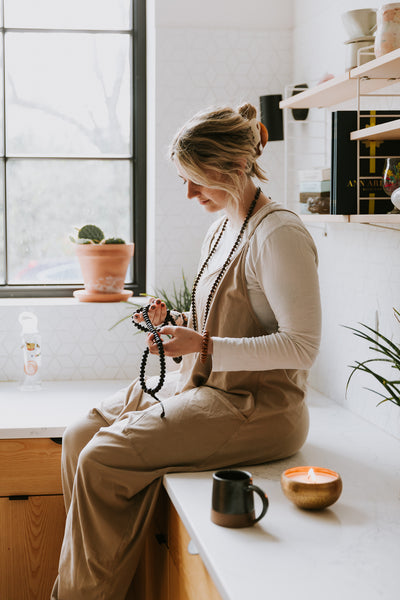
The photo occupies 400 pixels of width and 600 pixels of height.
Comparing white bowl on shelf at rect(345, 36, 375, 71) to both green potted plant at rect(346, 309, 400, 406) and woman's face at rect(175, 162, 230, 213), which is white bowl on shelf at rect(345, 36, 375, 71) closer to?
woman's face at rect(175, 162, 230, 213)

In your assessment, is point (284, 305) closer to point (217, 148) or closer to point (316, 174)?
point (217, 148)

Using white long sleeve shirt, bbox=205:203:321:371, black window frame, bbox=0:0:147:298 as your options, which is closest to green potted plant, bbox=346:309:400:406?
white long sleeve shirt, bbox=205:203:321:371

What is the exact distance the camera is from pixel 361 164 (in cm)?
→ 200

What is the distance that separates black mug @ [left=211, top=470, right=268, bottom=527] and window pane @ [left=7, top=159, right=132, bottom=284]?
1876 mm

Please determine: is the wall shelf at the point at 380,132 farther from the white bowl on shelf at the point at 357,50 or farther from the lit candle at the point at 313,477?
the lit candle at the point at 313,477

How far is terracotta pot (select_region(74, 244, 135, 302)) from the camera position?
120 inches

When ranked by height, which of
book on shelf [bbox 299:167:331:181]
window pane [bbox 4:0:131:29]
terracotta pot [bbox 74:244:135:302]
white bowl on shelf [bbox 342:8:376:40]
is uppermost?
window pane [bbox 4:0:131:29]

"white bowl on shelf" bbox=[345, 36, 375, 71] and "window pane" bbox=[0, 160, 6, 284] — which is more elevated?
"white bowl on shelf" bbox=[345, 36, 375, 71]

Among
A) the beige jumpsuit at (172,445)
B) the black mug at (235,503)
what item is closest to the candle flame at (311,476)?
the black mug at (235,503)

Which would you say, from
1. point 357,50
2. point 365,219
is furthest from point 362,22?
point 365,219

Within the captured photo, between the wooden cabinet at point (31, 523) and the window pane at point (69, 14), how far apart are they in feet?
5.85

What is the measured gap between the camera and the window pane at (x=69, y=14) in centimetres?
314

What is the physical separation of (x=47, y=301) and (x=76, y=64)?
101cm

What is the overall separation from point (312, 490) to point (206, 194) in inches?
31.8
